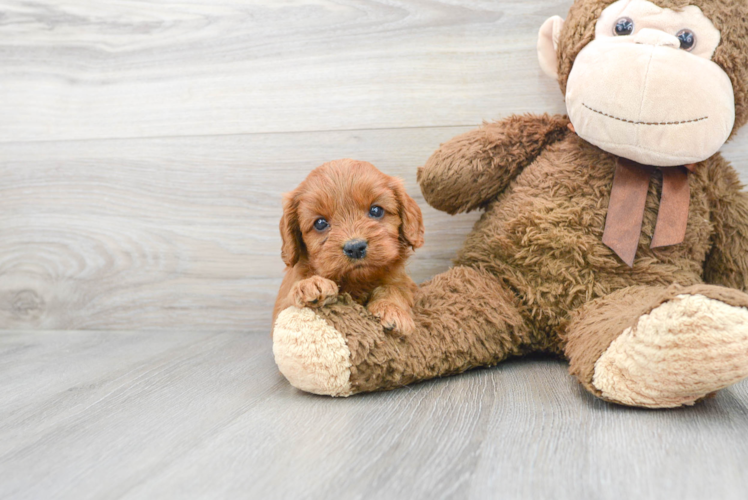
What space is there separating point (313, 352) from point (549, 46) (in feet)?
2.56

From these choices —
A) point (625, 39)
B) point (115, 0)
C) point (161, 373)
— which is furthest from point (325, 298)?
point (115, 0)

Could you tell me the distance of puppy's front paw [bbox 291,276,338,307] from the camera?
36.4 inches

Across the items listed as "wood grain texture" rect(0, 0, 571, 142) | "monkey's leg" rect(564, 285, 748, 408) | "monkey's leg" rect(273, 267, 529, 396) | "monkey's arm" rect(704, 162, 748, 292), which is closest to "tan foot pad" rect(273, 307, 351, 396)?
"monkey's leg" rect(273, 267, 529, 396)

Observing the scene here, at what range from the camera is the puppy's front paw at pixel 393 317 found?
96 cm

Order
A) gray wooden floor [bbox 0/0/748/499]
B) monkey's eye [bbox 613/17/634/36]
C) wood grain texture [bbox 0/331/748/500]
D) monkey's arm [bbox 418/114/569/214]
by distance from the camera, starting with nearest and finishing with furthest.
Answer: wood grain texture [bbox 0/331/748/500], gray wooden floor [bbox 0/0/748/499], monkey's eye [bbox 613/17/634/36], monkey's arm [bbox 418/114/569/214]

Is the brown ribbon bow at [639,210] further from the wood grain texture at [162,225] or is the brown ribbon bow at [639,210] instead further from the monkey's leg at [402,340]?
the wood grain texture at [162,225]

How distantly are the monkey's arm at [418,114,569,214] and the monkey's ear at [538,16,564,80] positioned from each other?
96 millimetres

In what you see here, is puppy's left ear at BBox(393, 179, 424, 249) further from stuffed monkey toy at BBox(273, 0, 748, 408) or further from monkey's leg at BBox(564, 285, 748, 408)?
monkey's leg at BBox(564, 285, 748, 408)

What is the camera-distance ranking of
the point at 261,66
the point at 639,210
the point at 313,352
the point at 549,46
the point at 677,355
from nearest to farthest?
1. the point at 677,355
2. the point at 313,352
3. the point at 639,210
4. the point at 549,46
5. the point at 261,66

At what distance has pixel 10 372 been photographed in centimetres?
123

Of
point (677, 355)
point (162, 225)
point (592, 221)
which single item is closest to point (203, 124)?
point (162, 225)

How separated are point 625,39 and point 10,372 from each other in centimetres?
136

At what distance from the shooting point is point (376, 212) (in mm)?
985

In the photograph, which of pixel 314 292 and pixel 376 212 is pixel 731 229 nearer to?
pixel 376 212
